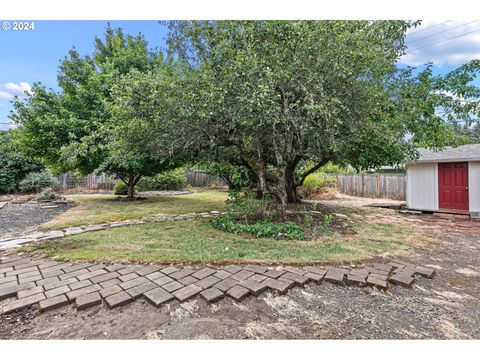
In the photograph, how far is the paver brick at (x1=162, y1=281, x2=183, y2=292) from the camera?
7.36 ft

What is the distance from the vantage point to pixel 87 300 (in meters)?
2.01

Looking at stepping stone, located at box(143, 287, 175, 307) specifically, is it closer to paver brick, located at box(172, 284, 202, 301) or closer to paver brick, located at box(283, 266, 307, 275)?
paver brick, located at box(172, 284, 202, 301)

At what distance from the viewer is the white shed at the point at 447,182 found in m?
7.03

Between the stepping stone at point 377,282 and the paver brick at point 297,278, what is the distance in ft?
2.10

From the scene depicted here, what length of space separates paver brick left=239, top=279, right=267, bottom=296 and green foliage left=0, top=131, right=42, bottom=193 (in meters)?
13.4

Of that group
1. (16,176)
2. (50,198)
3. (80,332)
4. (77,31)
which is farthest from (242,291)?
(16,176)

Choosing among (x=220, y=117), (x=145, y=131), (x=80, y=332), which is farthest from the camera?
(x=145, y=131)

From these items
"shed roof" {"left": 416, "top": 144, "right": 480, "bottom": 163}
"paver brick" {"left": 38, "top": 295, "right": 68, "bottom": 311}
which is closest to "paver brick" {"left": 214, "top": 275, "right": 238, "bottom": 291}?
"paver brick" {"left": 38, "top": 295, "right": 68, "bottom": 311}

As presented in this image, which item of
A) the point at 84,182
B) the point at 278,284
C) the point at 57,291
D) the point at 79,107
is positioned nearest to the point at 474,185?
the point at 278,284

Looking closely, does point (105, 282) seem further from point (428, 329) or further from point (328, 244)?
point (328, 244)

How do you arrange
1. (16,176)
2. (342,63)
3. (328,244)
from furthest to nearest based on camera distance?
(16,176)
(328,244)
(342,63)

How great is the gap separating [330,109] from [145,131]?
3.29 metres

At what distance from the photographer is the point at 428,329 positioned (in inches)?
69.8

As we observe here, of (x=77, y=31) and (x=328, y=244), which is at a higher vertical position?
(x=77, y=31)
